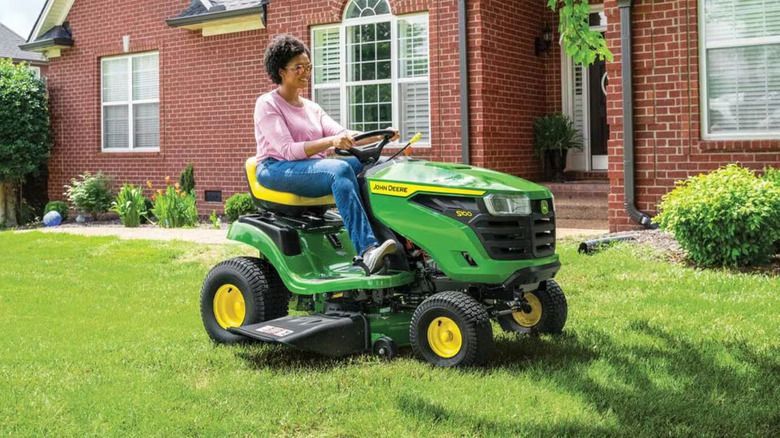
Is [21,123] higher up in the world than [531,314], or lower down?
higher up

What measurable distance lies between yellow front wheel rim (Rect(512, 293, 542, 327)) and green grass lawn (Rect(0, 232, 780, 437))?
0.10 meters

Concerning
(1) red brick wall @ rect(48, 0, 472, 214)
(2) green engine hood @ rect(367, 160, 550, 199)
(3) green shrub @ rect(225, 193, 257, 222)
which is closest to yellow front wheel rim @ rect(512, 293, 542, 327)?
(2) green engine hood @ rect(367, 160, 550, 199)

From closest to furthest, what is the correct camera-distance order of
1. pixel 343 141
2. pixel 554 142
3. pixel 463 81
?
1. pixel 343 141
2. pixel 463 81
3. pixel 554 142

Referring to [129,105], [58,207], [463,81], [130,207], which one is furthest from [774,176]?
[58,207]

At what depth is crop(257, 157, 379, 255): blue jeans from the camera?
4941mm

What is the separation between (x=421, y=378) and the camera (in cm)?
456

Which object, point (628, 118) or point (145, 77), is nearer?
point (628, 118)

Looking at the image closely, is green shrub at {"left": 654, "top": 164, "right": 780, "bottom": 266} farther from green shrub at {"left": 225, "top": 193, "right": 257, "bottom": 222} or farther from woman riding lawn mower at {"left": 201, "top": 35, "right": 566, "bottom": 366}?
green shrub at {"left": 225, "top": 193, "right": 257, "bottom": 222}

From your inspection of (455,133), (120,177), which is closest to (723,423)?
(455,133)

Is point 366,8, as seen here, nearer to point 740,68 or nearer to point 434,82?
point 434,82

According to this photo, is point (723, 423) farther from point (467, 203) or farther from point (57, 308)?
point (57, 308)

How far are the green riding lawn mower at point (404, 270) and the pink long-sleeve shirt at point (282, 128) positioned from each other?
0.74 ft

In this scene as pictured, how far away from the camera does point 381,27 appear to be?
1293 cm

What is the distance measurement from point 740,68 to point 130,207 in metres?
9.11
